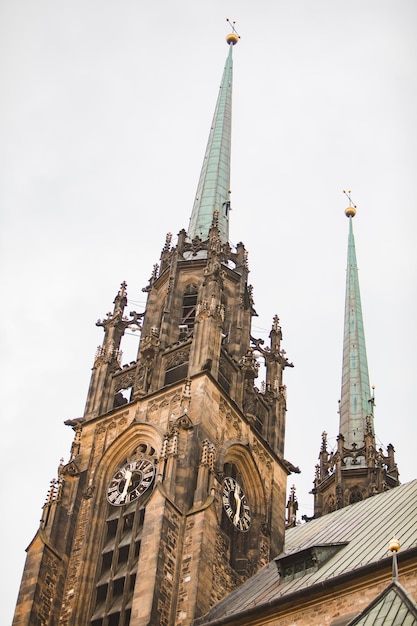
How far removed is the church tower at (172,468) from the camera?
33281 mm

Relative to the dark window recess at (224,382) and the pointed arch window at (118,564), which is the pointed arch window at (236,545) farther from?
the dark window recess at (224,382)

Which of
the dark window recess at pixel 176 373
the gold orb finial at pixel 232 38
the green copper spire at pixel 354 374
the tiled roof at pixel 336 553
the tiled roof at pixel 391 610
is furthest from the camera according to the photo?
A: the gold orb finial at pixel 232 38

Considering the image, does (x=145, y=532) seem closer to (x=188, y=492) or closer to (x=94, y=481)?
(x=188, y=492)

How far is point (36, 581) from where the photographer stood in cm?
3441

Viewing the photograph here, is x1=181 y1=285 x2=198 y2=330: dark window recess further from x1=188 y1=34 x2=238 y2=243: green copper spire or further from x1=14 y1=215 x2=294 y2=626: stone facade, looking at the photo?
x1=188 y1=34 x2=238 y2=243: green copper spire

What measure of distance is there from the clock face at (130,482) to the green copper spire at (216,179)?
12534 mm

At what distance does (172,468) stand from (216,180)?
18.9 m

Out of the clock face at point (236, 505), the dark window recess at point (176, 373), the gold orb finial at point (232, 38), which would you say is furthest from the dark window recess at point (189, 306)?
the gold orb finial at point (232, 38)

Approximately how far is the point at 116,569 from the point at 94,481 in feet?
11.4

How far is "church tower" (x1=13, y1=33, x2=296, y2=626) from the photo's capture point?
33281 mm

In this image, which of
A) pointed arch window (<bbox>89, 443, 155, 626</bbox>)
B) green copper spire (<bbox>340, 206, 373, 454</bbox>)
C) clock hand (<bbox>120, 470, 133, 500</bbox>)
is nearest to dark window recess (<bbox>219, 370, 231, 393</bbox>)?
pointed arch window (<bbox>89, 443, 155, 626</bbox>)

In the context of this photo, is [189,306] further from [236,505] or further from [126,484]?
[236,505]

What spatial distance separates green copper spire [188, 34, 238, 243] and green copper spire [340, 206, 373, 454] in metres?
10.1

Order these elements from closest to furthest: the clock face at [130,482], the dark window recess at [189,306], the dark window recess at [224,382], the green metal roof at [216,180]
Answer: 1. the clock face at [130,482]
2. the dark window recess at [224,382]
3. the dark window recess at [189,306]
4. the green metal roof at [216,180]
